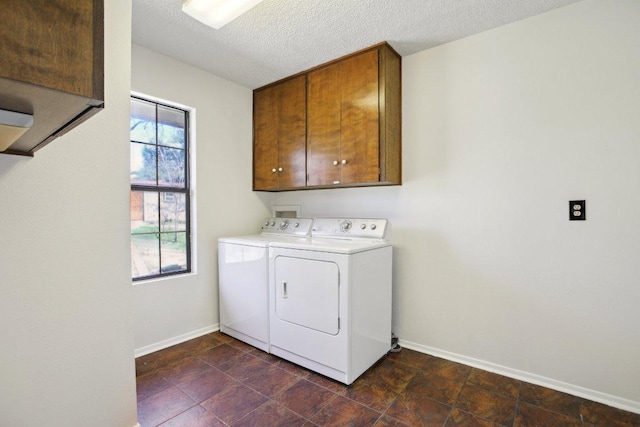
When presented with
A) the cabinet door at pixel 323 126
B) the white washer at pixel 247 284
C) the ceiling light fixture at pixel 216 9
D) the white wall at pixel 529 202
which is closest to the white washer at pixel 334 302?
the white washer at pixel 247 284

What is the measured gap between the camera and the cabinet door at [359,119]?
7.46 ft

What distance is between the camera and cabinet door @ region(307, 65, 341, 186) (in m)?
2.50

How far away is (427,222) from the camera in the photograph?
7.85ft

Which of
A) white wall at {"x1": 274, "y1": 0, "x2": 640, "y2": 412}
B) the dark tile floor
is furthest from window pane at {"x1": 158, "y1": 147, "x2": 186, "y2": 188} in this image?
white wall at {"x1": 274, "y1": 0, "x2": 640, "y2": 412}

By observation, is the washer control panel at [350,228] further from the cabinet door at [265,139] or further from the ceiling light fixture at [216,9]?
the ceiling light fixture at [216,9]

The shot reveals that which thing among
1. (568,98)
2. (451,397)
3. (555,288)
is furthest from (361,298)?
(568,98)

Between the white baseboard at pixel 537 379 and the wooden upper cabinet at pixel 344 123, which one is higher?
the wooden upper cabinet at pixel 344 123

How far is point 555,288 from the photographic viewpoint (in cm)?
189

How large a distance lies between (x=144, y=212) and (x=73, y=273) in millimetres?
1261

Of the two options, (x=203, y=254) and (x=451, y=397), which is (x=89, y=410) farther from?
(x=451, y=397)

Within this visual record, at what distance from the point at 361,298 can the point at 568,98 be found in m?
1.83

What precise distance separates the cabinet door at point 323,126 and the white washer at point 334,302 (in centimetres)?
59

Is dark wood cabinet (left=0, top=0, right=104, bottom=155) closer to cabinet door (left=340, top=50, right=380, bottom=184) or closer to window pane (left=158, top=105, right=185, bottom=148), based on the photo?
cabinet door (left=340, top=50, right=380, bottom=184)

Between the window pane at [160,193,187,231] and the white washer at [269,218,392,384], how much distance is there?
3.12ft
